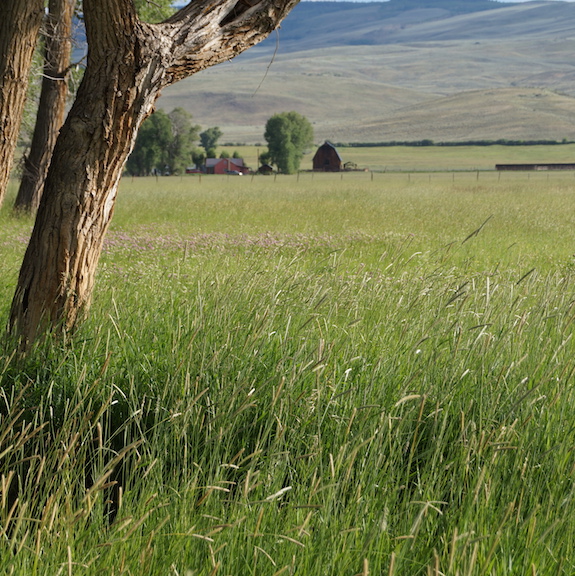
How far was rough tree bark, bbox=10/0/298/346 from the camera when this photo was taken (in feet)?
15.8

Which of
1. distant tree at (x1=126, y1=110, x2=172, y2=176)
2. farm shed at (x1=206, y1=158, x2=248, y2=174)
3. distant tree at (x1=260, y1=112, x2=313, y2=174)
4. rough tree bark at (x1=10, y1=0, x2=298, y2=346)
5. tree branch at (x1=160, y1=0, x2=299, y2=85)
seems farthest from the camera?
farm shed at (x1=206, y1=158, x2=248, y2=174)

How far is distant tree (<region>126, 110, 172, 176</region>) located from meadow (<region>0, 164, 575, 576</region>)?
257 feet

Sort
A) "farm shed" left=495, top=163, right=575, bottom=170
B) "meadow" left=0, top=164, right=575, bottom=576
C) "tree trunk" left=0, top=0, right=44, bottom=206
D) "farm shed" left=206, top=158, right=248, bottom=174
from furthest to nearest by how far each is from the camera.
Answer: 1. "farm shed" left=206, top=158, right=248, bottom=174
2. "farm shed" left=495, top=163, right=575, bottom=170
3. "tree trunk" left=0, top=0, right=44, bottom=206
4. "meadow" left=0, top=164, right=575, bottom=576

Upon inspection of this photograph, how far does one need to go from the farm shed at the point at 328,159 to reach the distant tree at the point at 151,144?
27.7 m

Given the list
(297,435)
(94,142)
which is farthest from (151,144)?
(297,435)

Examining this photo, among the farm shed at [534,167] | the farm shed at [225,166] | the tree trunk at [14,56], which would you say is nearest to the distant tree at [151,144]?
Answer: the farm shed at [225,166]

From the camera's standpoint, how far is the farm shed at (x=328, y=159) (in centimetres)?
10700

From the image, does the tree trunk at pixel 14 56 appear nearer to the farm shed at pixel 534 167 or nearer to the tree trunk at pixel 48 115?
the tree trunk at pixel 48 115

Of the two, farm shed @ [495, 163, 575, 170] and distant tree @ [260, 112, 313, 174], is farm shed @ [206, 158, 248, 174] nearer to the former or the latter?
distant tree @ [260, 112, 313, 174]

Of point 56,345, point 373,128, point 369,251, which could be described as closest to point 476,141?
point 373,128

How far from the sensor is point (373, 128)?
184 meters

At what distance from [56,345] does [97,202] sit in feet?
3.42

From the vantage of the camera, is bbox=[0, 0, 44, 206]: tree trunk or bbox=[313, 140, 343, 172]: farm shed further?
bbox=[313, 140, 343, 172]: farm shed

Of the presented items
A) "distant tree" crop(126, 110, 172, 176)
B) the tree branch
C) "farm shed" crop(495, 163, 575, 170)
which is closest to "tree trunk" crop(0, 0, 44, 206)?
the tree branch
